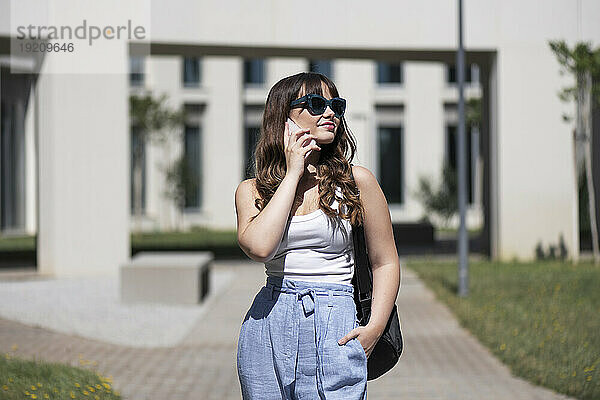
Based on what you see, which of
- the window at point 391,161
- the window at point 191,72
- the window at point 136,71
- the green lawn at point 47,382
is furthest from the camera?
the window at point 391,161

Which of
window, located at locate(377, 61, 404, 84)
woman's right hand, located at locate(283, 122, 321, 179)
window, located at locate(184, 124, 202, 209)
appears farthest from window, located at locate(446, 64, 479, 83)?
woman's right hand, located at locate(283, 122, 321, 179)

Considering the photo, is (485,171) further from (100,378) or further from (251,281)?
(100,378)

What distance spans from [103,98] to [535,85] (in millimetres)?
8016

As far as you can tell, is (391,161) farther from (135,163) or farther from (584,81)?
(584,81)

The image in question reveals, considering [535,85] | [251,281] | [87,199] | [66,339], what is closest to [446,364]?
[66,339]

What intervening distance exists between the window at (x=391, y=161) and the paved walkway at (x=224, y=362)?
20982mm

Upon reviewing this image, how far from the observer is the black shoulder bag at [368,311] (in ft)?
9.20

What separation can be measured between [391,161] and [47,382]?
2672cm

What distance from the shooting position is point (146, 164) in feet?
101

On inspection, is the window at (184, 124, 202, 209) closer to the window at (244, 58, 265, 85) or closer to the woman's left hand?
the window at (244, 58, 265, 85)

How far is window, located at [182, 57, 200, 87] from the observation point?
101 ft

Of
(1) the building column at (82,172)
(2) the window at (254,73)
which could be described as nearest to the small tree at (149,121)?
(2) the window at (254,73)

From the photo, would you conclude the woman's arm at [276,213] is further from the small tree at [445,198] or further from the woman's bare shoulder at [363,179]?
the small tree at [445,198]

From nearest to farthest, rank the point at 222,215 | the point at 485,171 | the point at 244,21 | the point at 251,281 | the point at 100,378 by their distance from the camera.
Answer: the point at 100,378 → the point at 251,281 → the point at 244,21 → the point at 485,171 → the point at 222,215
